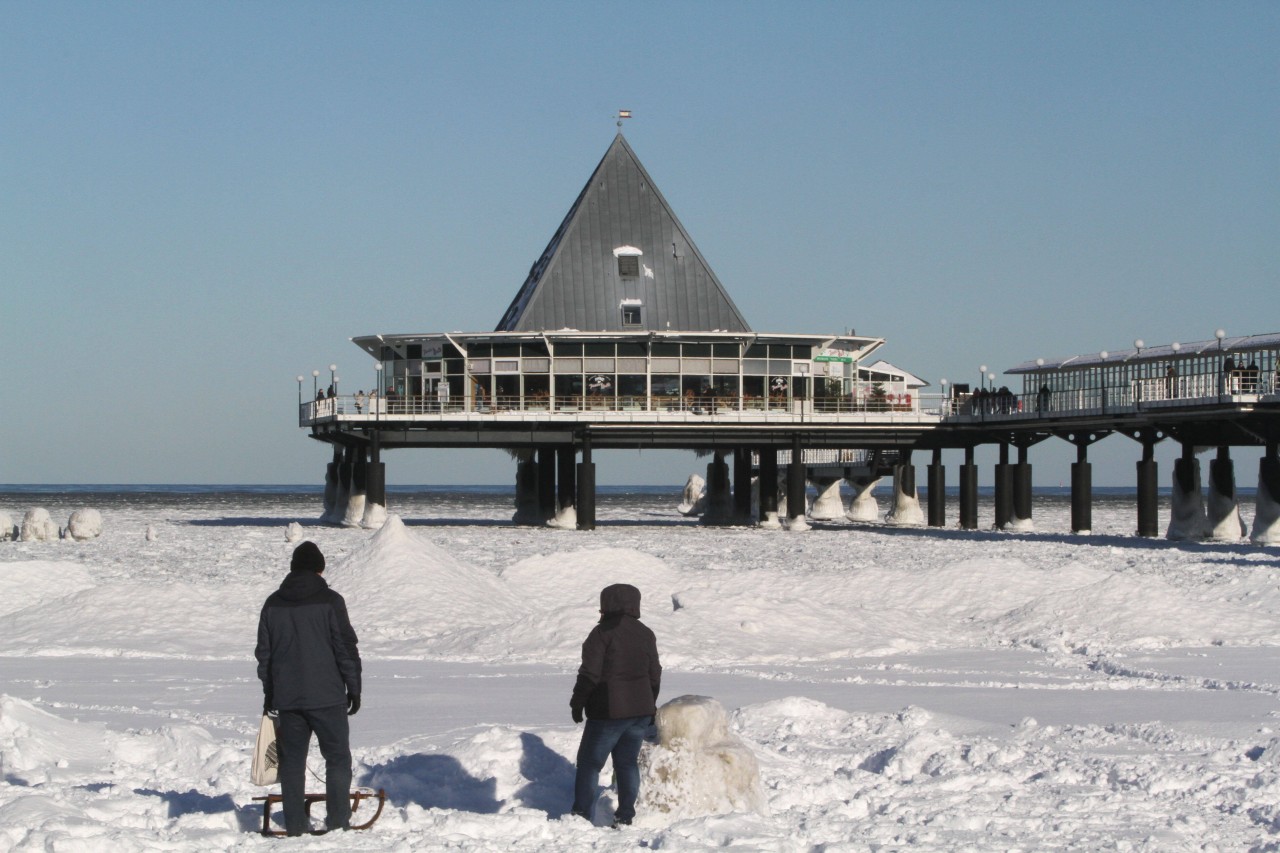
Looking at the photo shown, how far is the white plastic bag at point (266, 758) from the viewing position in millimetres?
9320

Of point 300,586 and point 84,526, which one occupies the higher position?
point 300,586

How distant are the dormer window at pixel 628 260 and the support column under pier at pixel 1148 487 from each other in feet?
63.2

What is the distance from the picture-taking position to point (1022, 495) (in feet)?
186

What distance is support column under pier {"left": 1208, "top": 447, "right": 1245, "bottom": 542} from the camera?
155ft

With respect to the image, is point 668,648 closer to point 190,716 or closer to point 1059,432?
point 190,716

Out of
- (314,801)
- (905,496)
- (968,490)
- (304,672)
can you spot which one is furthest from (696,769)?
(905,496)

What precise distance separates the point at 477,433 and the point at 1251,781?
45.7 metres

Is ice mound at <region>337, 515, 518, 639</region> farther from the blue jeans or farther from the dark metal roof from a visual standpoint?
the dark metal roof

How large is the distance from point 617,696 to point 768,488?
52486 mm

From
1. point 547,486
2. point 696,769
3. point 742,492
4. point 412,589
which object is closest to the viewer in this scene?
point 696,769

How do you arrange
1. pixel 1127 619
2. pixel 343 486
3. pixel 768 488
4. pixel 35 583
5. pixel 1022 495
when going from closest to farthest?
pixel 1127 619 < pixel 35 583 < pixel 1022 495 < pixel 343 486 < pixel 768 488

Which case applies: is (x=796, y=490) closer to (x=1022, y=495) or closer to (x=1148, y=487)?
(x=1022, y=495)

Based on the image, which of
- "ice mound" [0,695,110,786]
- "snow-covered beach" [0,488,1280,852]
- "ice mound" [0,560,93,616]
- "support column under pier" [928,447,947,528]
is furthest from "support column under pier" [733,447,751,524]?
"ice mound" [0,695,110,786]

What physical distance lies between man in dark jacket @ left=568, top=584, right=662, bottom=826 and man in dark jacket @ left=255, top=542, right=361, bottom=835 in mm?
1299
